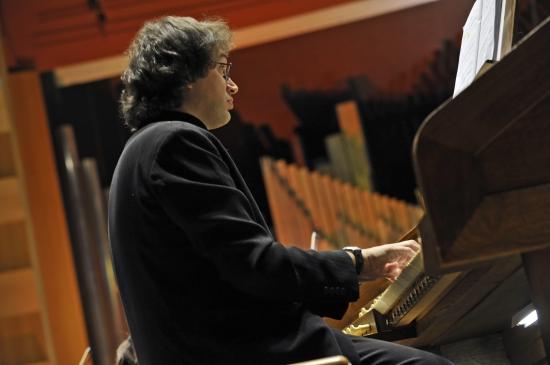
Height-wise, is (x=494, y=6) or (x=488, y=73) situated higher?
(x=494, y=6)

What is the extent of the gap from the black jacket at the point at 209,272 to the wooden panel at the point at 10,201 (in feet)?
10.9

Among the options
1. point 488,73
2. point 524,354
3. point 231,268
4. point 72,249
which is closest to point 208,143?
point 231,268

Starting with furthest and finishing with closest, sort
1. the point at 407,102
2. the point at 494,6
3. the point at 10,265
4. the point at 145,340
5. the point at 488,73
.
A: 1. the point at 407,102
2. the point at 10,265
3. the point at 494,6
4. the point at 145,340
5. the point at 488,73

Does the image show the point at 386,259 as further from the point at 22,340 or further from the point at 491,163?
the point at 22,340

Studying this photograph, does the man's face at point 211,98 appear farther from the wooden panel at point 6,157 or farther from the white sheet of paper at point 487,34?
the wooden panel at point 6,157

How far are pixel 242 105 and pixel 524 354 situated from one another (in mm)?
3047

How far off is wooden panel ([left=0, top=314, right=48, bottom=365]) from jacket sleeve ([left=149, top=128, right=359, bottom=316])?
3.42 meters

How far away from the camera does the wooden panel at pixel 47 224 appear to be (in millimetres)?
4730

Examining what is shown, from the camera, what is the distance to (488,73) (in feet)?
4.59

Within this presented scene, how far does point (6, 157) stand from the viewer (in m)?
4.85

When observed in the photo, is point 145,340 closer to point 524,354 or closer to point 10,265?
point 524,354

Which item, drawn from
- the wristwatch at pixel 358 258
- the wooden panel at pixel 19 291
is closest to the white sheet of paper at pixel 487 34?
the wristwatch at pixel 358 258

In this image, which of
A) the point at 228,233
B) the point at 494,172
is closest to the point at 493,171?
the point at 494,172

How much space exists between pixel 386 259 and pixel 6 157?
3.56 m
